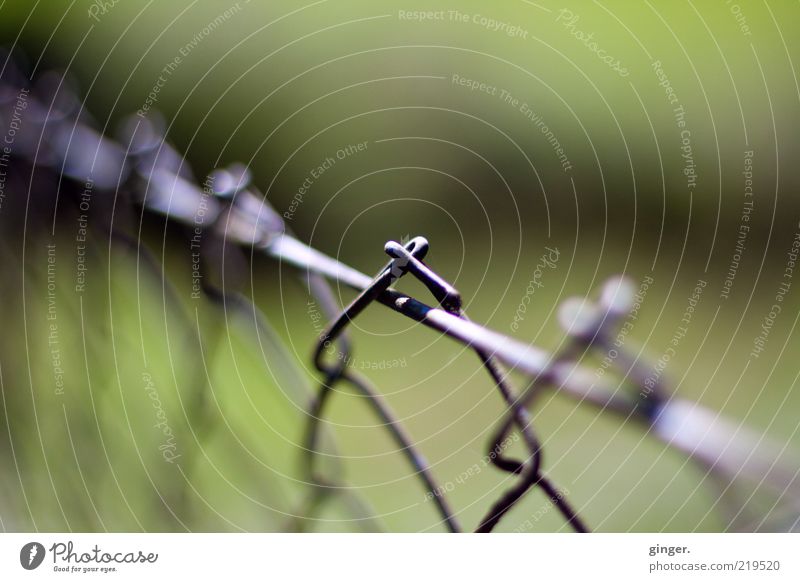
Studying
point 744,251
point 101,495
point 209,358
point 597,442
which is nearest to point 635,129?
point 744,251

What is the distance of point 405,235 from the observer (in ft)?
1.48

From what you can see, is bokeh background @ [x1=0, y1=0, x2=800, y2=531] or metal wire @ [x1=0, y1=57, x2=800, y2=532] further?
bokeh background @ [x1=0, y1=0, x2=800, y2=531]

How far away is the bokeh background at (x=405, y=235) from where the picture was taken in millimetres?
448

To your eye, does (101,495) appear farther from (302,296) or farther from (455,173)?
(455,173)

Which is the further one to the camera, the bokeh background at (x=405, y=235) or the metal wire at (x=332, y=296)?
the bokeh background at (x=405, y=235)

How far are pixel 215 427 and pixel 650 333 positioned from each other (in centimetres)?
29

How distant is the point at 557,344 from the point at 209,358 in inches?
8.7

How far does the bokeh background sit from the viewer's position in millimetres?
448
